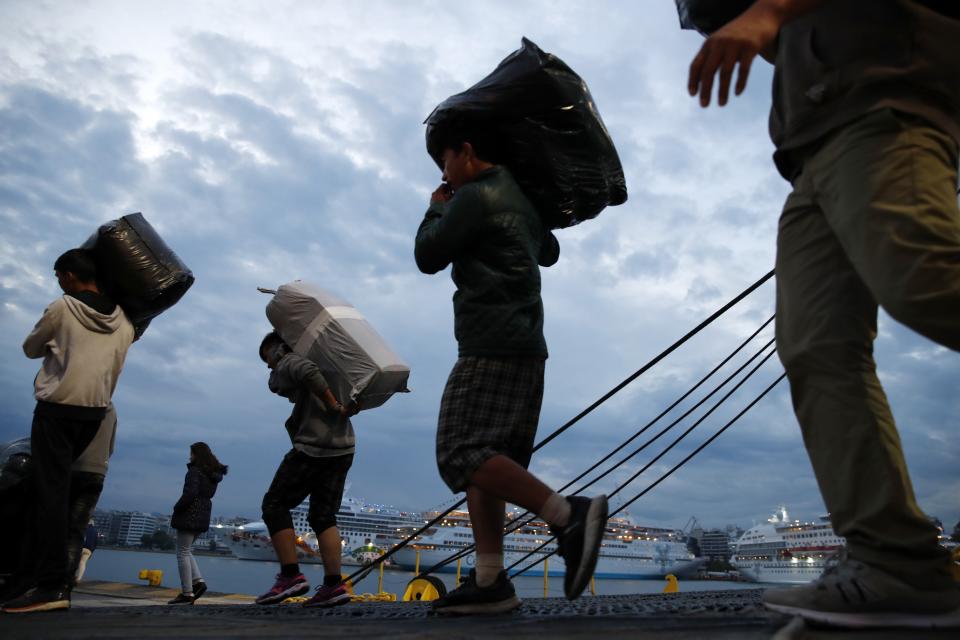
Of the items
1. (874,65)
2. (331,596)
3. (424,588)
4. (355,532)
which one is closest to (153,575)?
(424,588)

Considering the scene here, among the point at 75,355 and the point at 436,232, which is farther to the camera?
the point at 75,355

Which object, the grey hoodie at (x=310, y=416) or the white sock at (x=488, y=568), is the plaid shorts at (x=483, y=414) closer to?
the white sock at (x=488, y=568)

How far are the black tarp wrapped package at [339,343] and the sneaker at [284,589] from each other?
884 millimetres

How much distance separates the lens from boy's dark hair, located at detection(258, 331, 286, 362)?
392 cm

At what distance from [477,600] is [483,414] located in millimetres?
501

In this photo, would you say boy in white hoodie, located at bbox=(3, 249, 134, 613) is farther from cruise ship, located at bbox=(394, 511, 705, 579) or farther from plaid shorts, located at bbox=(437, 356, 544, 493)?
cruise ship, located at bbox=(394, 511, 705, 579)

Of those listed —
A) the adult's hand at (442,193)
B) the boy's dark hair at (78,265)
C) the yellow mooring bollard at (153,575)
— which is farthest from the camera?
the yellow mooring bollard at (153,575)

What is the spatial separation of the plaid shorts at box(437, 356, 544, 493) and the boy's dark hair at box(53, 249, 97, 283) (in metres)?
2.21

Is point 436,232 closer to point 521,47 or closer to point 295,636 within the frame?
point 521,47

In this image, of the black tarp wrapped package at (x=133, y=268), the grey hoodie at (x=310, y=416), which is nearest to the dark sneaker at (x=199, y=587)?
the grey hoodie at (x=310, y=416)

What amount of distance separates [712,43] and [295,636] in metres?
1.28

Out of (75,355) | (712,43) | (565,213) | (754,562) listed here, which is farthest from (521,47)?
(754,562)

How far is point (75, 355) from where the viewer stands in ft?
9.46

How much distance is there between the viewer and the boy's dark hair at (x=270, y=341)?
12.9ft
